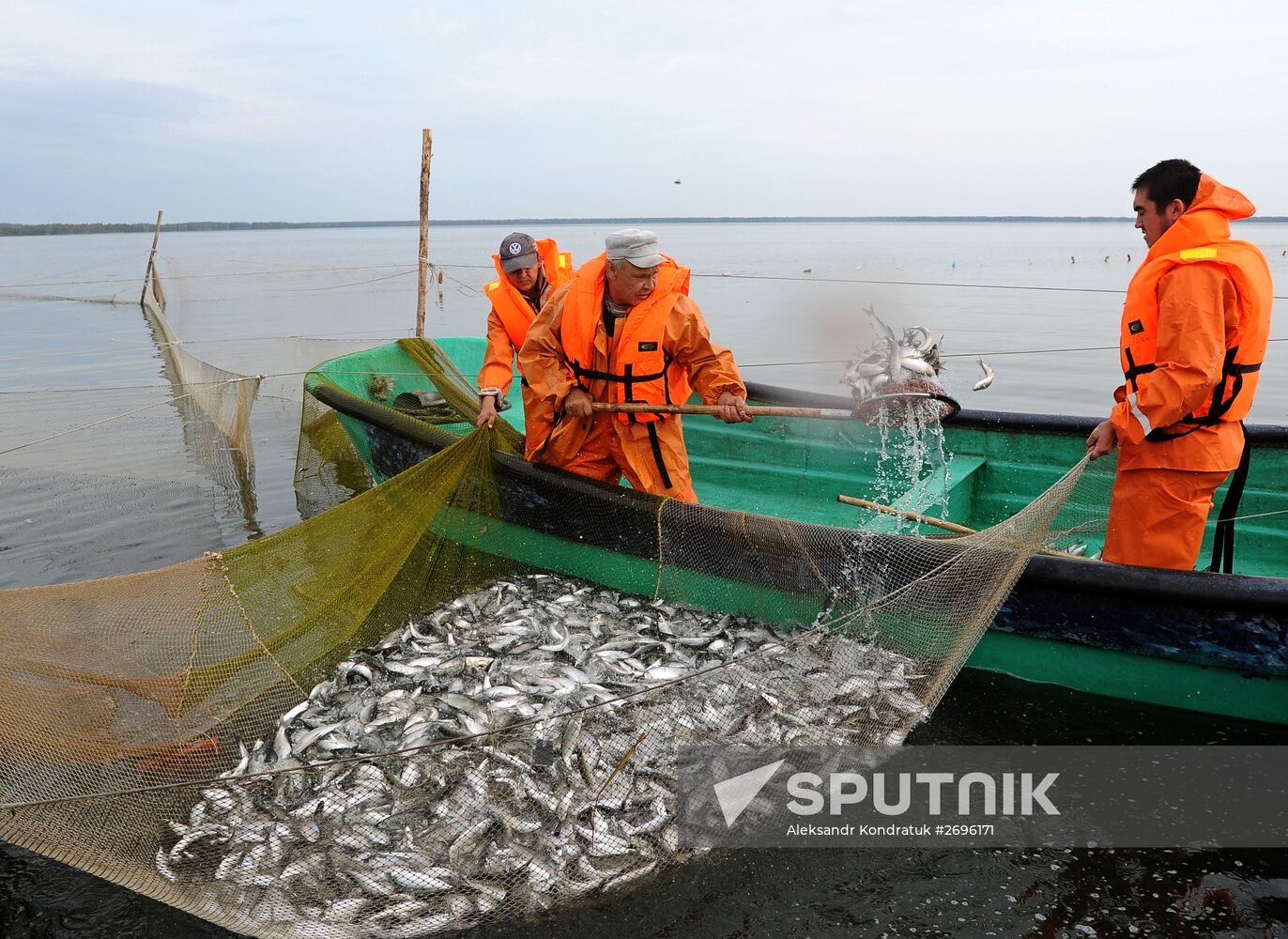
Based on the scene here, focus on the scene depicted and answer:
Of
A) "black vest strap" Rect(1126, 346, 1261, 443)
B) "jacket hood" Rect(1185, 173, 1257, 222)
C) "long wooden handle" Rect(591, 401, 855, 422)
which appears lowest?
"long wooden handle" Rect(591, 401, 855, 422)

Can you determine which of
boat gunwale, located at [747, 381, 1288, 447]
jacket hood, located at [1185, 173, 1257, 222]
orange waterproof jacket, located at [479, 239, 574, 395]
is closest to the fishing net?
orange waterproof jacket, located at [479, 239, 574, 395]

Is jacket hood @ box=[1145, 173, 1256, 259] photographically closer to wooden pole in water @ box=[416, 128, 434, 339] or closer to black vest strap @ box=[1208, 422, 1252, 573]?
black vest strap @ box=[1208, 422, 1252, 573]

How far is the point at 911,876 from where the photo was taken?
443 centimetres

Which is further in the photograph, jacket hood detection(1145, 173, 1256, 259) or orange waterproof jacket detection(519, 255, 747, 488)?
orange waterproof jacket detection(519, 255, 747, 488)

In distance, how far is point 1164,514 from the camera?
5020mm

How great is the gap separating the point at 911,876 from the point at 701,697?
1389mm

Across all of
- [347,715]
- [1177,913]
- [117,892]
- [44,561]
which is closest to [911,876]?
[1177,913]

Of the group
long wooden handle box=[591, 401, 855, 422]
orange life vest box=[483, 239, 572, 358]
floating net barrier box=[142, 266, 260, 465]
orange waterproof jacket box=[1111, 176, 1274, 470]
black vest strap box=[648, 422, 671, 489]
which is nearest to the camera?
orange waterproof jacket box=[1111, 176, 1274, 470]

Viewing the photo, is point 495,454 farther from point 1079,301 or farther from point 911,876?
point 1079,301

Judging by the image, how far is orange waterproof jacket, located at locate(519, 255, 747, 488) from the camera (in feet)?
19.1

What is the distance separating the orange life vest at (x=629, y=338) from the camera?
227 inches

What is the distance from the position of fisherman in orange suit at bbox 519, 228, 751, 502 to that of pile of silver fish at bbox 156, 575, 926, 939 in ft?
5.38

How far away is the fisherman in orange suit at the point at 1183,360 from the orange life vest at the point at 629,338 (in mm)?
2563
